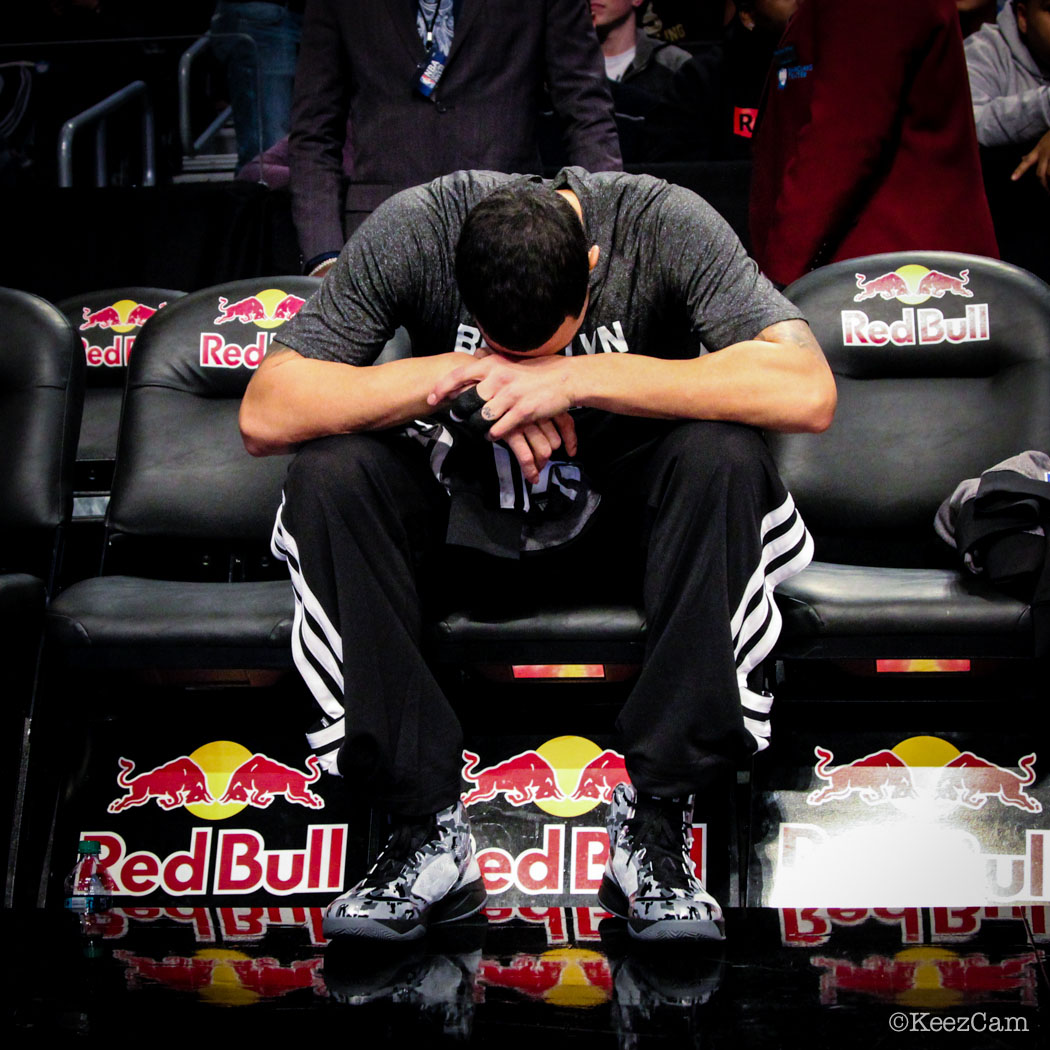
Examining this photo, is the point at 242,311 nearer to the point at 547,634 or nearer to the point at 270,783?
the point at 270,783

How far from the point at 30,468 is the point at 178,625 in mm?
590

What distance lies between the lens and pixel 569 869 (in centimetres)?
191

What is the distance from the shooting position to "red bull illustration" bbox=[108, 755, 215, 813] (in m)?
2.01

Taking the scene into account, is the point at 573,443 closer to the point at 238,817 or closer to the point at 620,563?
the point at 620,563

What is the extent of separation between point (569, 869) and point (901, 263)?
4.22 feet

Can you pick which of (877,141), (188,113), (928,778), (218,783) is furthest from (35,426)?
(188,113)

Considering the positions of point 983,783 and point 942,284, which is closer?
point 983,783

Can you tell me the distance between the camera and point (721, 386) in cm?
169

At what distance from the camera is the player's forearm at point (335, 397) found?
1.74 metres

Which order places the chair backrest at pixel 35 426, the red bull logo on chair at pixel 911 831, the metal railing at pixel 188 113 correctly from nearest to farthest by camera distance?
the red bull logo on chair at pixel 911 831
the chair backrest at pixel 35 426
the metal railing at pixel 188 113

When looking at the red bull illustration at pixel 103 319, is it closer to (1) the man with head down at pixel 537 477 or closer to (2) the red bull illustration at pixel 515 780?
(1) the man with head down at pixel 537 477

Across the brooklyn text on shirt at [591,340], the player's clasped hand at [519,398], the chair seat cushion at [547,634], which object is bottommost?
the chair seat cushion at [547,634]

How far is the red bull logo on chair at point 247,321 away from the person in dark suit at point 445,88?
0.23 metres

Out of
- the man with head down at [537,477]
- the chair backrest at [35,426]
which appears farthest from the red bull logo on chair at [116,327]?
the man with head down at [537,477]
